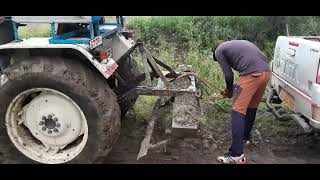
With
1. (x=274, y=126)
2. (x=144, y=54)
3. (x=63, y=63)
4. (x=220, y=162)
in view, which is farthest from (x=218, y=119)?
(x=63, y=63)

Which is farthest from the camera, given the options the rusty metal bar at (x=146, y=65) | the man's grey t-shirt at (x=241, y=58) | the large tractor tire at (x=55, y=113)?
the rusty metal bar at (x=146, y=65)

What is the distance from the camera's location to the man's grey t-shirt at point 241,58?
4949 millimetres

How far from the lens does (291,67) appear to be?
5359mm

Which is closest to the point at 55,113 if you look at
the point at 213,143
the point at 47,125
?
the point at 47,125

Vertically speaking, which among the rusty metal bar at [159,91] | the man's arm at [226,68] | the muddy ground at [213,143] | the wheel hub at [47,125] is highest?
the man's arm at [226,68]

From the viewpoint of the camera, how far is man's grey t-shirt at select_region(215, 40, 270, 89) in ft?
16.2

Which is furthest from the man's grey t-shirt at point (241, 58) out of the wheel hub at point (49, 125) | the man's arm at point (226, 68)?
the wheel hub at point (49, 125)

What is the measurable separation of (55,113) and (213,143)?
7.51 feet

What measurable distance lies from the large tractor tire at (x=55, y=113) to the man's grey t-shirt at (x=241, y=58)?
1490mm

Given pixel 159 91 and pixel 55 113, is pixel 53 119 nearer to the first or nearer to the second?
pixel 55 113

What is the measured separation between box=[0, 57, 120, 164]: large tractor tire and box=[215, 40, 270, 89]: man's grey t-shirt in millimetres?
1490

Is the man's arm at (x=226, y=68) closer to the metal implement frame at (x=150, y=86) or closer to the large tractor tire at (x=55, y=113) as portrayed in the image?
the metal implement frame at (x=150, y=86)

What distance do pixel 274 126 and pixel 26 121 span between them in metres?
3.81

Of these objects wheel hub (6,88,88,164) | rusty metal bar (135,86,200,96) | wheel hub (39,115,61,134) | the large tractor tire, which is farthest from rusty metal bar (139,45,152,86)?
wheel hub (39,115,61,134)
